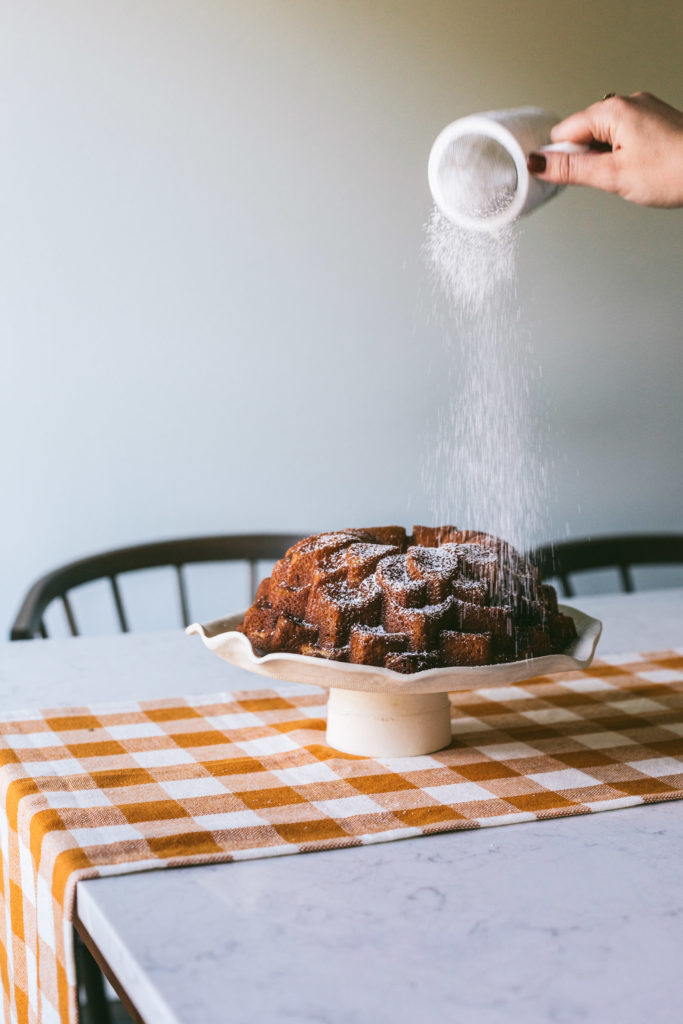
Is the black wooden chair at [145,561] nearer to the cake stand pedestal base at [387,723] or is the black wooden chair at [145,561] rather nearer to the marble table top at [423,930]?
the cake stand pedestal base at [387,723]

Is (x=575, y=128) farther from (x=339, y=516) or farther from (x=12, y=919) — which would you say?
(x=339, y=516)

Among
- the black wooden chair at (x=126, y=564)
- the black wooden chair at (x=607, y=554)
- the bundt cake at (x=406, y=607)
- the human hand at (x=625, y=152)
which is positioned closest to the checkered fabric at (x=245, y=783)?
the bundt cake at (x=406, y=607)

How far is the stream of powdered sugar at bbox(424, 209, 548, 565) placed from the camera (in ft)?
9.30

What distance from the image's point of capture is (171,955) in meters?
0.73

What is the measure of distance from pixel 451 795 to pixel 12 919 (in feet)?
1.38

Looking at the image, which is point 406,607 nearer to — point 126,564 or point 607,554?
point 126,564

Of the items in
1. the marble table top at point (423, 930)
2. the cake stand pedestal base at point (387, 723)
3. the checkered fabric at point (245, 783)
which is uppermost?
the cake stand pedestal base at point (387, 723)

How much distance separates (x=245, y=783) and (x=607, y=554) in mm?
1361

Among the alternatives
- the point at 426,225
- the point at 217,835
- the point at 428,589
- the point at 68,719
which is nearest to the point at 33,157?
the point at 426,225

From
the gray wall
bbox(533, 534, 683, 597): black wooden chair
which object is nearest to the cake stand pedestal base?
bbox(533, 534, 683, 597): black wooden chair

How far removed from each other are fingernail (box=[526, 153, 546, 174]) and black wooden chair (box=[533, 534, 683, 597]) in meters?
1.10

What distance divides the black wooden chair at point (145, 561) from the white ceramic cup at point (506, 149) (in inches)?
37.7

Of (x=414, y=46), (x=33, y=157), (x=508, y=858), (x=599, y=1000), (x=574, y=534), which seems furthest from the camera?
(x=574, y=534)

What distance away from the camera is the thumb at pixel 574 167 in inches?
43.7
